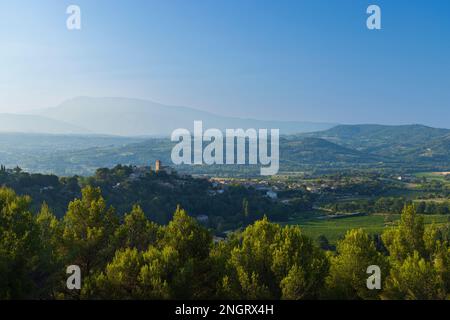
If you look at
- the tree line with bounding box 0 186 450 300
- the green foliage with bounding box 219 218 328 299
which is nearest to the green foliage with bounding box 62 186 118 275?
the tree line with bounding box 0 186 450 300

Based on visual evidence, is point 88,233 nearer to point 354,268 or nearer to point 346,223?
point 354,268

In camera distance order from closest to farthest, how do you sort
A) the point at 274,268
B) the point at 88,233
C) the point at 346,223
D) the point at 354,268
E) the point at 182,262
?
the point at 182,262 < the point at 274,268 < the point at 88,233 < the point at 354,268 < the point at 346,223

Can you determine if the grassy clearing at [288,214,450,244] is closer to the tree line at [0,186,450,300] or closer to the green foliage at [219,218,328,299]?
the tree line at [0,186,450,300]

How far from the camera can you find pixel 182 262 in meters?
15.4

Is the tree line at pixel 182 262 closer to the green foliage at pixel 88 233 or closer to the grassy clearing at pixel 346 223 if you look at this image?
the green foliage at pixel 88 233

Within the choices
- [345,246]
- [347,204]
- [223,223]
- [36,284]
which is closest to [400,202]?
[347,204]

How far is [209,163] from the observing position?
561 feet

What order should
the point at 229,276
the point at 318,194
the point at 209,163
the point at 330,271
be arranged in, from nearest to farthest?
1. the point at 229,276
2. the point at 330,271
3. the point at 318,194
4. the point at 209,163

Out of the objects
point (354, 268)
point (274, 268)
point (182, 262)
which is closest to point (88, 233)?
point (182, 262)

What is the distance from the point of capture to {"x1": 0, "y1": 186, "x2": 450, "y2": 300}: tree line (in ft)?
46.7

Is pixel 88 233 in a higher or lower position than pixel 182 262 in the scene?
higher
